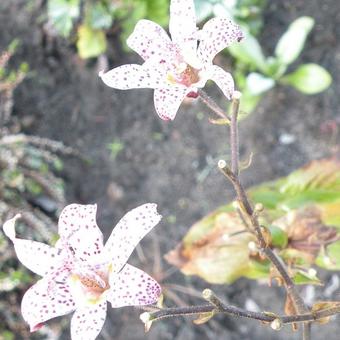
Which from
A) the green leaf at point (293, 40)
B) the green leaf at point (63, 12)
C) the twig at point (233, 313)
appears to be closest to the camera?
the twig at point (233, 313)

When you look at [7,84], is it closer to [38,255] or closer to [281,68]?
[281,68]

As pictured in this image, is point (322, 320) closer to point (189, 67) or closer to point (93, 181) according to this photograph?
point (189, 67)

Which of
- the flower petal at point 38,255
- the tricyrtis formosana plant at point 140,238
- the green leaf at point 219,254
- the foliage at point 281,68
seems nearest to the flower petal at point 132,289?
the tricyrtis formosana plant at point 140,238

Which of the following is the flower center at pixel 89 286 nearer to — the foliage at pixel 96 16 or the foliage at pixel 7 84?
the foliage at pixel 7 84

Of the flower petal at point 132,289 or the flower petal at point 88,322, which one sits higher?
the flower petal at point 132,289

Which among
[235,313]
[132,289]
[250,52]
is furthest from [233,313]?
[250,52]

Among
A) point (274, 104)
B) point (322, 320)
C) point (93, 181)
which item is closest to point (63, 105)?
point (93, 181)

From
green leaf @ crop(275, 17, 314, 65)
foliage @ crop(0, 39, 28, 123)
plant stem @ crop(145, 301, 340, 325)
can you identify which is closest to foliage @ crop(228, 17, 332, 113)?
green leaf @ crop(275, 17, 314, 65)
